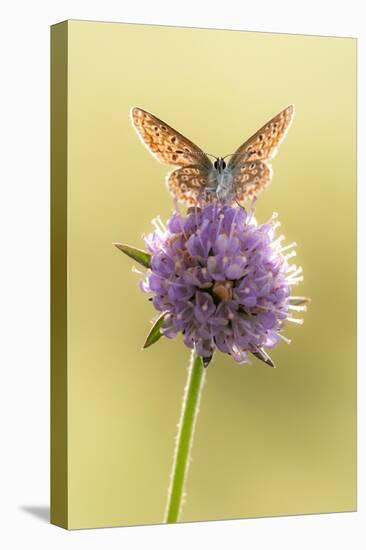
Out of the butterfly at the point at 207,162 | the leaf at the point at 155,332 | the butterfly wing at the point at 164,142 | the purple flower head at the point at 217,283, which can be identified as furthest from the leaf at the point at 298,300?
the butterfly wing at the point at 164,142

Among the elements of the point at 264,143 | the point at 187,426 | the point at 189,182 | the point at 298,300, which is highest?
the point at 264,143

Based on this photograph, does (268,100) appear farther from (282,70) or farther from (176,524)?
(176,524)

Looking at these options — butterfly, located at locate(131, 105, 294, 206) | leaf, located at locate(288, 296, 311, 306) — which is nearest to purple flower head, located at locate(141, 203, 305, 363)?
leaf, located at locate(288, 296, 311, 306)

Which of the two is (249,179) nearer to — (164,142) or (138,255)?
(164,142)

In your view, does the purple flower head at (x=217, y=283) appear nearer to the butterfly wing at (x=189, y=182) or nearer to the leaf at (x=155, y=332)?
the leaf at (x=155, y=332)

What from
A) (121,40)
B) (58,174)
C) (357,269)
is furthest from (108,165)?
(357,269)

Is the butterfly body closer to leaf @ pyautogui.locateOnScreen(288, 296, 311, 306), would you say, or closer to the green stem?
leaf @ pyautogui.locateOnScreen(288, 296, 311, 306)

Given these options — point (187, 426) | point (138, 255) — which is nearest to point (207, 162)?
point (138, 255)
